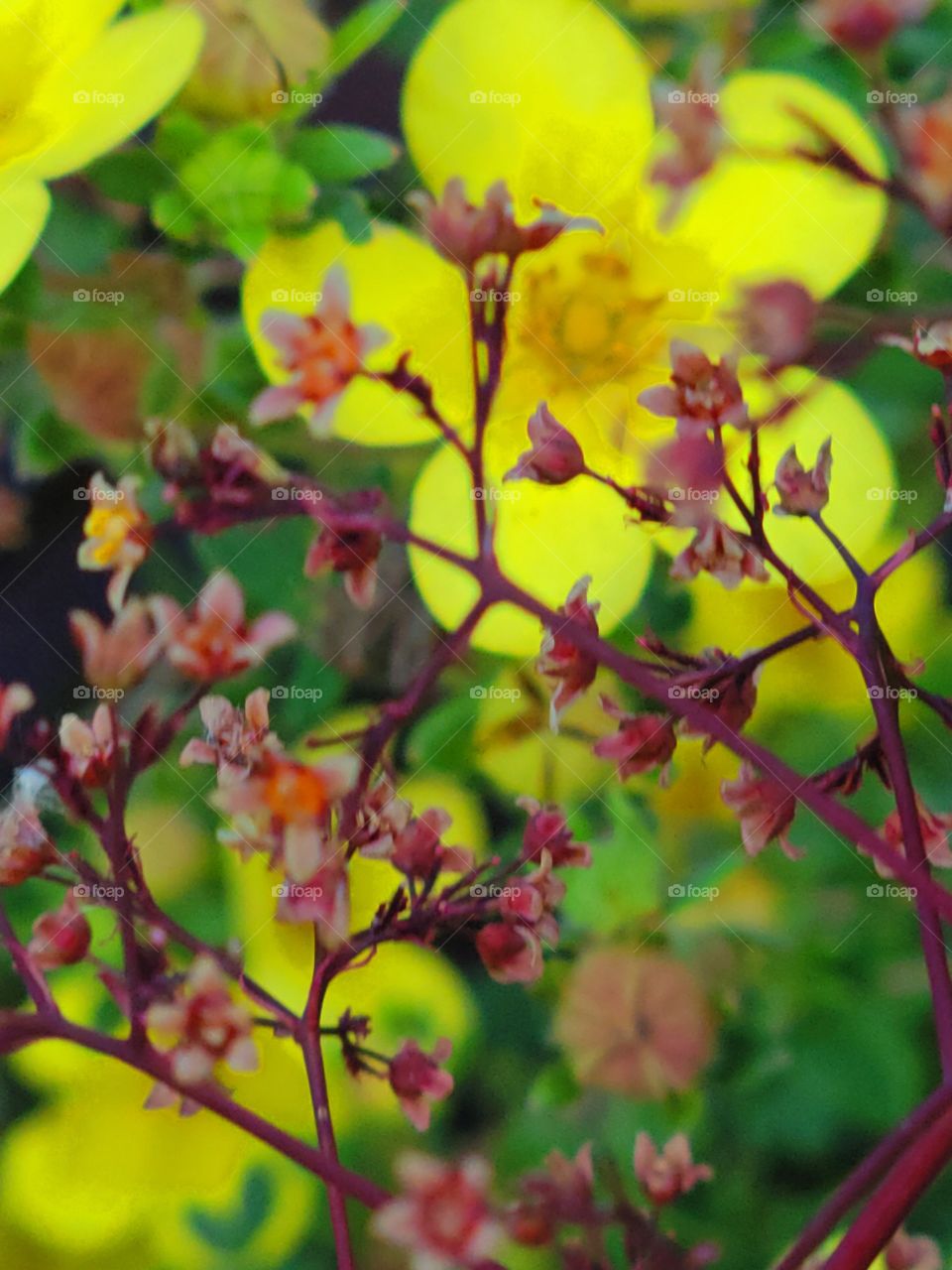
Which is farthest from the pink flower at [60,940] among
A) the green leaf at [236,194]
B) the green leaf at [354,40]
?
the green leaf at [354,40]

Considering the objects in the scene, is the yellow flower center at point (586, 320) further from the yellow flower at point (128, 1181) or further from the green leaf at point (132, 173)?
the yellow flower at point (128, 1181)

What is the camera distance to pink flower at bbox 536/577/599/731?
1.61 feet

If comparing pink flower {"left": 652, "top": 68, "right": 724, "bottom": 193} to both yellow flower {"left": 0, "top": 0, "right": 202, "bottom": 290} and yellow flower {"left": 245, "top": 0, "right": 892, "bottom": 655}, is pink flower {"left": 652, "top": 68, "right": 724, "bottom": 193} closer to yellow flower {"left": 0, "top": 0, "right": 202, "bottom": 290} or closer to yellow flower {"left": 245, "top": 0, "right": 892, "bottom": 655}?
yellow flower {"left": 245, "top": 0, "right": 892, "bottom": 655}

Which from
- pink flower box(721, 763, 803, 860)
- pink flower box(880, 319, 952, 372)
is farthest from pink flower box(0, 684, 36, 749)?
pink flower box(880, 319, 952, 372)

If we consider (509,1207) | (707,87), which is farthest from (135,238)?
(509,1207)

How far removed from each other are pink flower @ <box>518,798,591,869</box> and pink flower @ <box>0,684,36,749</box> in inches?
10.2

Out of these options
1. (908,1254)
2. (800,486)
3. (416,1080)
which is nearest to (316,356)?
(800,486)

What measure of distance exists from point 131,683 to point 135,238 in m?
0.23

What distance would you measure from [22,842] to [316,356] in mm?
258

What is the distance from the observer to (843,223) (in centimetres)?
56

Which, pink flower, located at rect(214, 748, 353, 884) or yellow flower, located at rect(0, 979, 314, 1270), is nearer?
pink flower, located at rect(214, 748, 353, 884)

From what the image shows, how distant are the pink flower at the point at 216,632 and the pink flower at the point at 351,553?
49mm

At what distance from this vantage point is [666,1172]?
1.71 ft

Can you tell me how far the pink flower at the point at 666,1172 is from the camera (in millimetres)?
521
